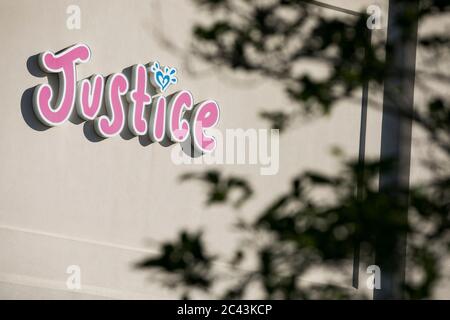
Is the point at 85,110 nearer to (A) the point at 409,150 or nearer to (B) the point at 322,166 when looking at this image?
(B) the point at 322,166

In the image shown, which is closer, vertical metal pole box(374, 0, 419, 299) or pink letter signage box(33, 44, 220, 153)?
vertical metal pole box(374, 0, 419, 299)

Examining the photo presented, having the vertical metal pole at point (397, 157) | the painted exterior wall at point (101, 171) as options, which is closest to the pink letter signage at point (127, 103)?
the painted exterior wall at point (101, 171)

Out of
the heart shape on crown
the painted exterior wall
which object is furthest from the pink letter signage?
the painted exterior wall

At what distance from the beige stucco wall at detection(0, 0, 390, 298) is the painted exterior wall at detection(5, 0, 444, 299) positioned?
11 millimetres

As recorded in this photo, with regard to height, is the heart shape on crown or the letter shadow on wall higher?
the heart shape on crown

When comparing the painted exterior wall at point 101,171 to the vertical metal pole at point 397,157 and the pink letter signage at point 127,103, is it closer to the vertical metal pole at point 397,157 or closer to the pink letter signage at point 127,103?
the pink letter signage at point 127,103

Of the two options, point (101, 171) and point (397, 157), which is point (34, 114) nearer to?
point (101, 171)

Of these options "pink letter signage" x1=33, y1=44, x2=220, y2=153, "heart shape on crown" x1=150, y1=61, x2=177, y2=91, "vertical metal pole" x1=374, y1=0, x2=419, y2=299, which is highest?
"heart shape on crown" x1=150, y1=61, x2=177, y2=91

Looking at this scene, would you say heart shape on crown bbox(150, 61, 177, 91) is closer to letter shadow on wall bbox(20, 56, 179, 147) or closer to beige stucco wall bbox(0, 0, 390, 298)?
beige stucco wall bbox(0, 0, 390, 298)

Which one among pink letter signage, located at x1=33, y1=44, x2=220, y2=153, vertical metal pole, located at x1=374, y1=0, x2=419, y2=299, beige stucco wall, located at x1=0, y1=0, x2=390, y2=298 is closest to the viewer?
vertical metal pole, located at x1=374, y1=0, x2=419, y2=299

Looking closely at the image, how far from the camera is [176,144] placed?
7355 mm

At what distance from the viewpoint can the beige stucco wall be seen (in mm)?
6410

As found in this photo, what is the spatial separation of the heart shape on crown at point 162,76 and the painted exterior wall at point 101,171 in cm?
12

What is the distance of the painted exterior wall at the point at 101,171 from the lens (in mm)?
6414
